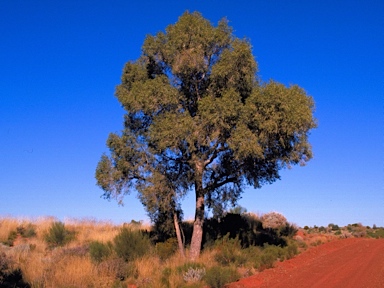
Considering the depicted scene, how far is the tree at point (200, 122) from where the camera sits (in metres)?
18.2

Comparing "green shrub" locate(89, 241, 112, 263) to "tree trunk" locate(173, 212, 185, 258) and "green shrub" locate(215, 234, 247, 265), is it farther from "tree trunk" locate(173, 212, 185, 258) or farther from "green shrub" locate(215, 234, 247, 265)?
"green shrub" locate(215, 234, 247, 265)

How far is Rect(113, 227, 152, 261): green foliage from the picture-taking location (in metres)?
Answer: 18.4

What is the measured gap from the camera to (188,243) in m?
22.8

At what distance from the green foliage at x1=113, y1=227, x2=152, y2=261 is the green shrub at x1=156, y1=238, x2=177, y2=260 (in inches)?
20.1

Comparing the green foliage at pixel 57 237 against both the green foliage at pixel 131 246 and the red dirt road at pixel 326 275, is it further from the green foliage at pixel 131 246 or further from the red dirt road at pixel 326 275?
the red dirt road at pixel 326 275

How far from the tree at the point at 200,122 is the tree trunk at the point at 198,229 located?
0.15ft

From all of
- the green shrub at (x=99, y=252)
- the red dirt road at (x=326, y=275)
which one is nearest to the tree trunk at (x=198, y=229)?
the red dirt road at (x=326, y=275)

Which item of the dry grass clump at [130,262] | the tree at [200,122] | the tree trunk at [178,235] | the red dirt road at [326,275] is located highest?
the tree at [200,122]

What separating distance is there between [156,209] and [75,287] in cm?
755

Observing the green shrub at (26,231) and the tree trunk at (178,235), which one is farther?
the green shrub at (26,231)

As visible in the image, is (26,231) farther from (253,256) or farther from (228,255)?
(253,256)

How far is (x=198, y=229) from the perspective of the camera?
777 inches

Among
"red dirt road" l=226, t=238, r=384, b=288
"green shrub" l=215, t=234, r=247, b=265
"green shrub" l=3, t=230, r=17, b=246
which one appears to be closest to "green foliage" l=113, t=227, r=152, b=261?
"green shrub" l=215, t=234, r=247, b=265

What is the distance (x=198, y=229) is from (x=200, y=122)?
203 inches
